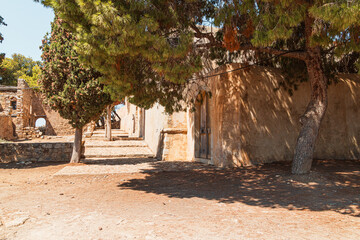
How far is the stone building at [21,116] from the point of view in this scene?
21938 mm

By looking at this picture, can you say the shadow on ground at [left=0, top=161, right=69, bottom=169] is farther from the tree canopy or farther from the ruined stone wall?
the ruined stone wall

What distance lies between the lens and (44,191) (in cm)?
545

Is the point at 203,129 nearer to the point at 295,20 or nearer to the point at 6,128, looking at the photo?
the point at 295,20

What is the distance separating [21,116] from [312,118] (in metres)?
23.5

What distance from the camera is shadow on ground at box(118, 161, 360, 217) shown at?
14.4 feet

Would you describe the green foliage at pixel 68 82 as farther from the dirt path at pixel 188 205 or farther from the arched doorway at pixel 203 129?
the arched doorway at pixel 203 129

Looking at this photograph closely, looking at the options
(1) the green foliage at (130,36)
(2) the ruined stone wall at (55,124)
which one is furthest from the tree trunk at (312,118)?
(2) the ruined stone wall at (55,124)

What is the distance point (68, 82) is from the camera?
27.6 ft

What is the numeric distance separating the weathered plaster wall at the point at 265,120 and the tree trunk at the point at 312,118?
5.83ft

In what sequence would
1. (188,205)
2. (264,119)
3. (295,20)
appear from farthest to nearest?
(264,119)
(295,20)
(188,205)

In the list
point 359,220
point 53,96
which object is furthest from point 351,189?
point 53,96

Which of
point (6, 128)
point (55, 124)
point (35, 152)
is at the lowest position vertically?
point (35, 152)

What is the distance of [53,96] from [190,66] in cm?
557

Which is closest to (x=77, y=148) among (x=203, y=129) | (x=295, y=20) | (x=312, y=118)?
(x=203, y=129)
